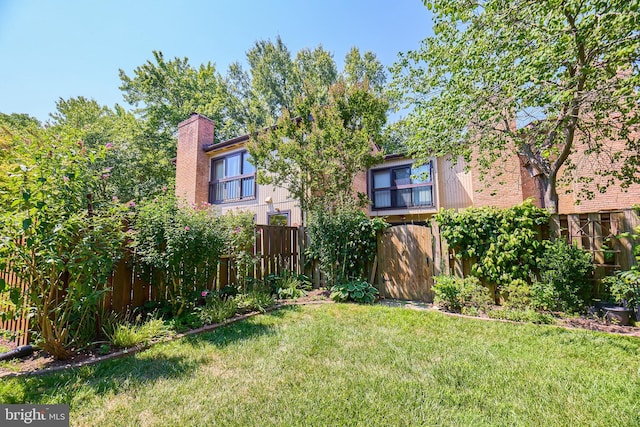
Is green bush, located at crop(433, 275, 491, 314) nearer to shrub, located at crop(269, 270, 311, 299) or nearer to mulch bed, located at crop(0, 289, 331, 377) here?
shrub, located at crop(269, 270, 311, 299)

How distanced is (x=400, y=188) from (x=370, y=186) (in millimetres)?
1427

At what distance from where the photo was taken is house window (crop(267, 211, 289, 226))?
417 inches

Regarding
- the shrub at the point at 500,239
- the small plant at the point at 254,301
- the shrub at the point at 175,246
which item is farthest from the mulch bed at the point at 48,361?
the shrub at the point at 500,239

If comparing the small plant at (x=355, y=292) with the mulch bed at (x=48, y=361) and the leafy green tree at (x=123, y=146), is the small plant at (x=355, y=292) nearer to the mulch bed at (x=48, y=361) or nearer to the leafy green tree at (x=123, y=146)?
the mulch bed at (x=48, y=361)

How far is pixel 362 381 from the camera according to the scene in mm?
2652

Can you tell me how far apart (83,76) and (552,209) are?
13.2m

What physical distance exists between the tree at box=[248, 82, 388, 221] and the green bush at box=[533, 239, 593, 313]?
4419 millimetres

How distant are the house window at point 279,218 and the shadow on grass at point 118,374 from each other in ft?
22.2

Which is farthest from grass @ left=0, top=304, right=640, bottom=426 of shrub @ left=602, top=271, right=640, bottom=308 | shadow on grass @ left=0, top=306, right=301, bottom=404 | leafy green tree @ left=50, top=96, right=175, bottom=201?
leafy green tree @ left=50, top=96, right=175, bottom=201

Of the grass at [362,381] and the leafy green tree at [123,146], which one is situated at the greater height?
the leafy green tree at [123,146]

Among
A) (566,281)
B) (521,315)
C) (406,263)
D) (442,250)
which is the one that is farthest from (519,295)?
(406,263)

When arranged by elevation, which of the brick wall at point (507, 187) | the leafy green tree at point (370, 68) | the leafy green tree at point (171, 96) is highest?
the leafy green tree at point (370, 68)

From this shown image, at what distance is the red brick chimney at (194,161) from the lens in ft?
43.0

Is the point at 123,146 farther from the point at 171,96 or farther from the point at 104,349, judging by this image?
the point at 104,349
